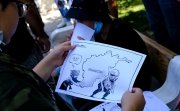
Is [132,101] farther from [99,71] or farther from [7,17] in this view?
[7,17]

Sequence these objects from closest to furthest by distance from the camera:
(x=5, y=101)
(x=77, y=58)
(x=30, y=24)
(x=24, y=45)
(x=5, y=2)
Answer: (x=5, y=101)
(x=5, y=2)
(x=77, y=58)
(x=24, y=45)
(x=30, y=24)

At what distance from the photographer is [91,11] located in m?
2.36

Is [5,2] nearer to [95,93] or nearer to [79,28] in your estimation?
[95,93]

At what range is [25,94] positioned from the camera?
40.3 inches

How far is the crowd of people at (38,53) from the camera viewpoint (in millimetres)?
1025

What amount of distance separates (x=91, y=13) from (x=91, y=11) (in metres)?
0.01

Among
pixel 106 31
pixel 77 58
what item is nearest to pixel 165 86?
pixel 106 31

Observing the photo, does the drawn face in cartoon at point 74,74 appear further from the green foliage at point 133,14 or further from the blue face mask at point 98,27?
the green foliage at point 133,14

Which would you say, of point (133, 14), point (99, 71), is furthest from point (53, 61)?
point (133, 14)

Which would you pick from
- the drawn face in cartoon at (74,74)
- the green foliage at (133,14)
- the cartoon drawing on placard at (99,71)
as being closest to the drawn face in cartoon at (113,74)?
the cartoon drawing on placard at (99,71)

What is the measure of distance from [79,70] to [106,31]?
1.80 ft

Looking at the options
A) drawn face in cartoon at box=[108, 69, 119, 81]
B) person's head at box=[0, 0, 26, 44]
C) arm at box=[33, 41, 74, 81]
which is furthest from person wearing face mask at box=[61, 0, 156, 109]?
person's head at box=[0, 0, 26, 44]

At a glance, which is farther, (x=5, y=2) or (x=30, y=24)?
(x=30, y=24)

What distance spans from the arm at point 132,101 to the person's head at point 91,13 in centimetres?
79
